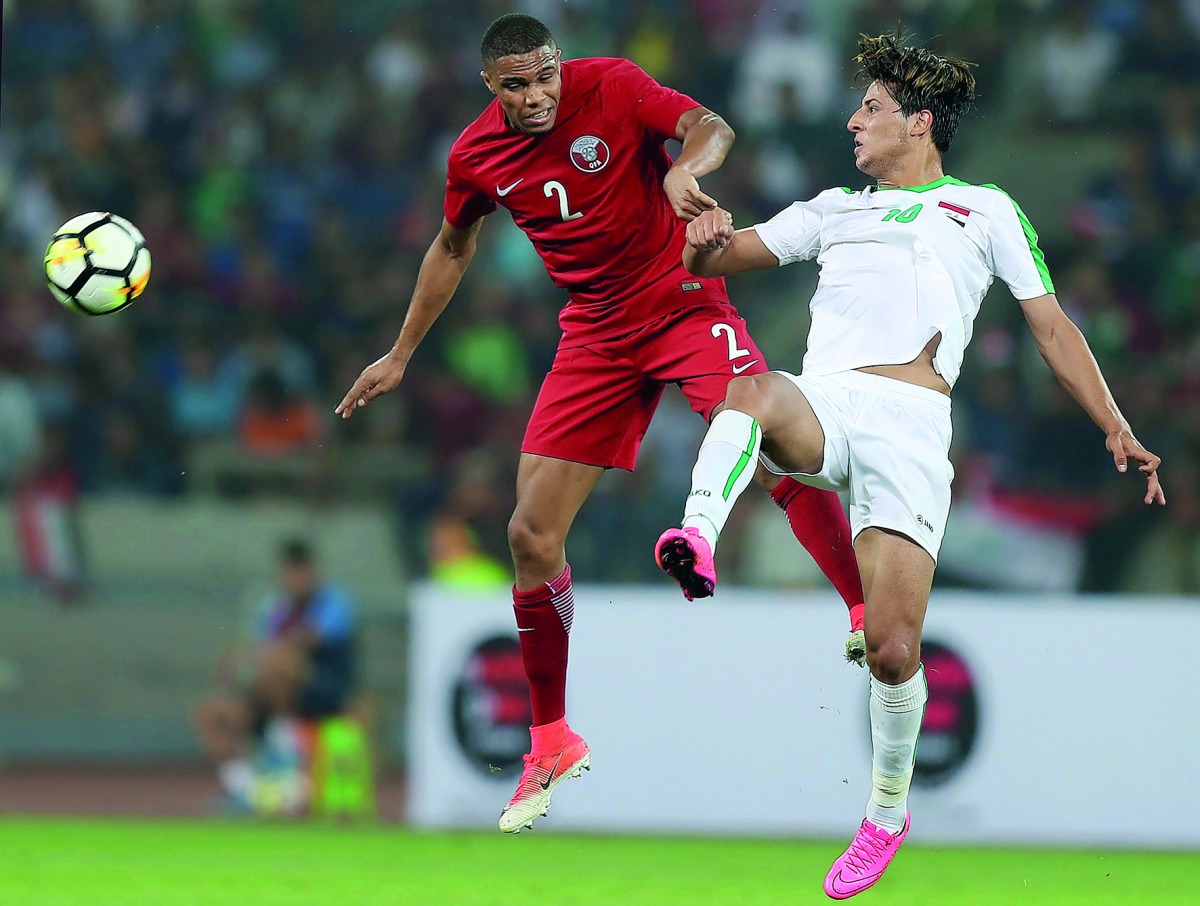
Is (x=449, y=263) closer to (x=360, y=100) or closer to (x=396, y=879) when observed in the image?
(x=396, y=879)

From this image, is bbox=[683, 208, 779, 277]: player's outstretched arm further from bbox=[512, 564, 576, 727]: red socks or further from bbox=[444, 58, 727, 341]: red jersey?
bbox=[512, 564, 576, 727]: red socks

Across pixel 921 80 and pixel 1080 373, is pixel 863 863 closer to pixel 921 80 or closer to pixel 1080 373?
pixel 1080 373

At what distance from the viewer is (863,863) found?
5473 millimetres

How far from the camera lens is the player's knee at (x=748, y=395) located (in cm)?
519

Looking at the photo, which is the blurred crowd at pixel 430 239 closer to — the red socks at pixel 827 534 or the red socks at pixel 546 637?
the red socks at pixel 546 637

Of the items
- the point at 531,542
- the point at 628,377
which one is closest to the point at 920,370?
the point at 628,377

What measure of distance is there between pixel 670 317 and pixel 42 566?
798 centimetres

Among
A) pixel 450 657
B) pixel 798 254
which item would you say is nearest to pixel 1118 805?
pixel 450 657

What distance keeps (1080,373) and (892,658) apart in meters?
1.02

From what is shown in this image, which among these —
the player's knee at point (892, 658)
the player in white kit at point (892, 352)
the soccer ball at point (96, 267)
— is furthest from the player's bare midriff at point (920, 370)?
the soccer ball at point (96, 267)

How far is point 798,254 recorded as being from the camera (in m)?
5.52

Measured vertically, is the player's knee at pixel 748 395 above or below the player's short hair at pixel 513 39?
below

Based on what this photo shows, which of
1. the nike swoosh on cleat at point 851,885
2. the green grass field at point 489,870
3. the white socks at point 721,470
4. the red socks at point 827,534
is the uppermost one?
the white socks at point 721,470

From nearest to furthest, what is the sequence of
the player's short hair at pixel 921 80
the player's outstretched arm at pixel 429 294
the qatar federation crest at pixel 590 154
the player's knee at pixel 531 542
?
the player's short hair at pixel 921 80
the qatar federation crest at pixel 590 154
the player's knee at pixel 531 542
the player's outstretched arm at pixel 429 294
